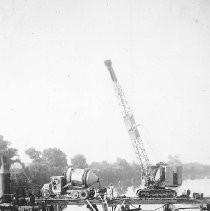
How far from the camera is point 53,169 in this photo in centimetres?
5556

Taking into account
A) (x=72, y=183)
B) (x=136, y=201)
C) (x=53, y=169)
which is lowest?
(x=53, y=169)

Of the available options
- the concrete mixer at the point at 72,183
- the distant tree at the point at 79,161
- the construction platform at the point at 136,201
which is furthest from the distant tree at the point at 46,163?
the construction platform at the point at 136,201

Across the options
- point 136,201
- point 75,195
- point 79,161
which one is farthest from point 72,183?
point 79,161

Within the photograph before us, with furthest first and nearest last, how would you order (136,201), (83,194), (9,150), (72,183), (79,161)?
(79,161), (9,150), (72,183), (83,194), (136,201)

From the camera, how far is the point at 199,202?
16547 mm

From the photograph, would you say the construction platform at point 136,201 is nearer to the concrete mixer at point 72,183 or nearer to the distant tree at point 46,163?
the concrete mixer at point 72,183

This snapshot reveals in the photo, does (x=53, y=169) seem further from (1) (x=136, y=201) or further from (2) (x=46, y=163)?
(1) (x=136, y=201)

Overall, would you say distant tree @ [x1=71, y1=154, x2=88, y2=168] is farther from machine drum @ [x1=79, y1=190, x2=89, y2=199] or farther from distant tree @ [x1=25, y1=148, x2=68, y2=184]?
machine drum @ [x1=79, y1=190, x2=89, y2=199]

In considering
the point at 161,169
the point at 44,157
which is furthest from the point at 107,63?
the point at 44,157

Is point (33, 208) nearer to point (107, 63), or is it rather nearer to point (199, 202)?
point (199, 202)

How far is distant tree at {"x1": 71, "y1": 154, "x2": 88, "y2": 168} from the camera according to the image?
66200 mm

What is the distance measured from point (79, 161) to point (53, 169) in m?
11.7

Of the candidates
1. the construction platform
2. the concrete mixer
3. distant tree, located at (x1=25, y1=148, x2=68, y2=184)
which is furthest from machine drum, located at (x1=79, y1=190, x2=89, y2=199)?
distant tree, located at (x1=25, y1=148, x2=68, y2=184)

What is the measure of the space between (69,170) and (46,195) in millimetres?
2058
